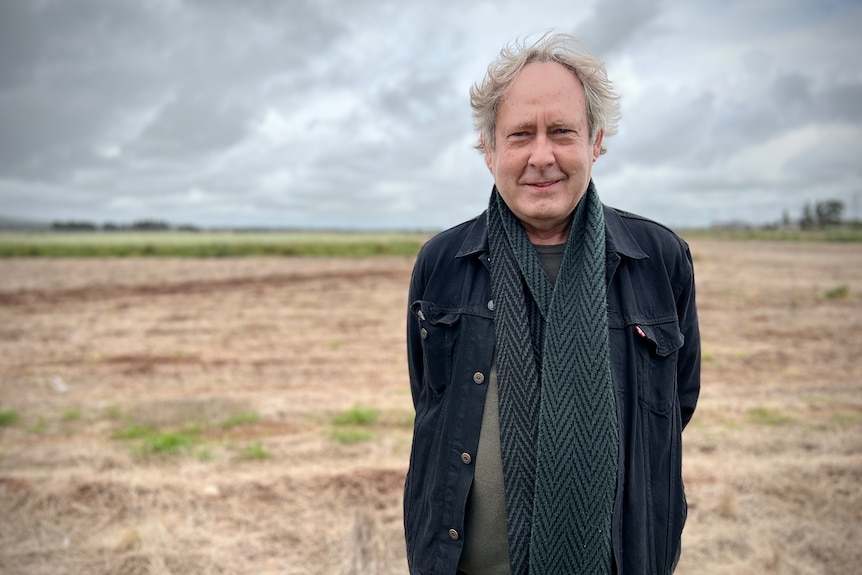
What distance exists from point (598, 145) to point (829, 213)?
114707 mm

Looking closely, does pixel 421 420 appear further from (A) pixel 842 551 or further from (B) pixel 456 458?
(A) pixel 842 551

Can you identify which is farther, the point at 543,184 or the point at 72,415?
the point at 72,415

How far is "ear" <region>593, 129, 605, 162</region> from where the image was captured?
1839 mm

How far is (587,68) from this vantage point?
5.55ft

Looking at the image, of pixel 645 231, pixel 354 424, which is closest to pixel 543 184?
pixel 645 231

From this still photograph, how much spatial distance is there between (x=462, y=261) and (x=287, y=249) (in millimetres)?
43755

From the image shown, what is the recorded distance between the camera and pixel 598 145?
1874 millimetres

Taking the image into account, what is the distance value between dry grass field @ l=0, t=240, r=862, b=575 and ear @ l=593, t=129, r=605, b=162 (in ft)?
8.54

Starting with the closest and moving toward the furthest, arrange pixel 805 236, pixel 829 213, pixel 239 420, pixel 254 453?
pixel 254 453 → pixel 239 420 → pixel 805 236 → pixel 829 213

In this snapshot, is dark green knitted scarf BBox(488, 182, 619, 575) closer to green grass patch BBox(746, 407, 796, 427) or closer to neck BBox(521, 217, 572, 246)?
neck BBox(521, 217, 572, 246)

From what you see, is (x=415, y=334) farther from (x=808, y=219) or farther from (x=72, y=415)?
(x=808, y=219)

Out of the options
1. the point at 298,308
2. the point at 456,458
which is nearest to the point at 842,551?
the point at 456,458

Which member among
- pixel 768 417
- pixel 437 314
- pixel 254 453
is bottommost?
pixel 254 453

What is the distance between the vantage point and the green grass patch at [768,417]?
5.96m
